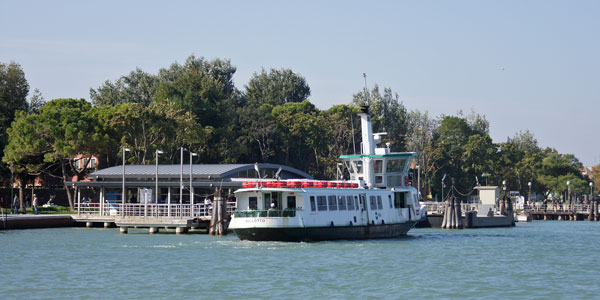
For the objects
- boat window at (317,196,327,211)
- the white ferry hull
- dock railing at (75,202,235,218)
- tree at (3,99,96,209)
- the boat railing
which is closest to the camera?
the boat railing

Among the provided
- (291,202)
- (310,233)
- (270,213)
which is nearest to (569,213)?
(310,233)

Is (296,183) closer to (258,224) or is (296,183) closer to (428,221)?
(258,224)

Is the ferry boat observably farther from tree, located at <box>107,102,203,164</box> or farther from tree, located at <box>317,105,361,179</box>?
tree, located at <box>317,105,361,179</box>

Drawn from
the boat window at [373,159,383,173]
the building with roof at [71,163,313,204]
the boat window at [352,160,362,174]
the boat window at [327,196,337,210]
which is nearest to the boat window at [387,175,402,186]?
the boat window at [373,159,383,173]

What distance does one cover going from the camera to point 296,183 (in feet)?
171

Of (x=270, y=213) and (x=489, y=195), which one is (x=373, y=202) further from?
(x=489, y=195)

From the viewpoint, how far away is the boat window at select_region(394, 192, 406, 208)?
2421 inches

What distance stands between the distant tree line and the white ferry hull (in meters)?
18.1

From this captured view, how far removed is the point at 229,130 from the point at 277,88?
32.2 m

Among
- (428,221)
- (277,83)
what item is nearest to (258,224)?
(428,221)

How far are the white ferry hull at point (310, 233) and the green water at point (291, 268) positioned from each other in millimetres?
647

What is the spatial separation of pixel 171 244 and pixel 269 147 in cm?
5823

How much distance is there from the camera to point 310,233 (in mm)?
52531

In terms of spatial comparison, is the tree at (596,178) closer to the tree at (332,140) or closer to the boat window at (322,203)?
the tree at (332,140)
